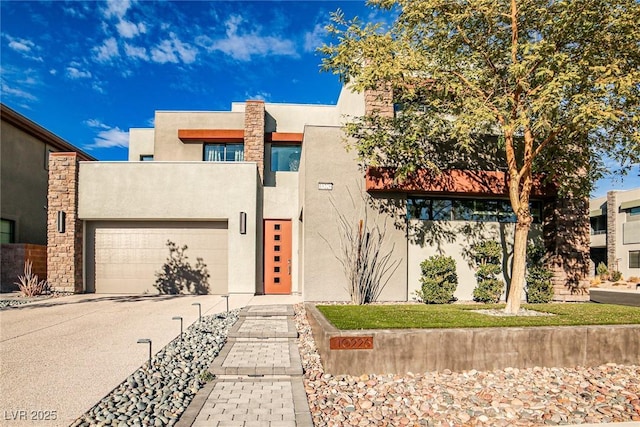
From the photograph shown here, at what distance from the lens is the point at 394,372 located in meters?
4.57

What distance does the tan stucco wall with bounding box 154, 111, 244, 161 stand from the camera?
49.1 ft

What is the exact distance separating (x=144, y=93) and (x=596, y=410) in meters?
17.6

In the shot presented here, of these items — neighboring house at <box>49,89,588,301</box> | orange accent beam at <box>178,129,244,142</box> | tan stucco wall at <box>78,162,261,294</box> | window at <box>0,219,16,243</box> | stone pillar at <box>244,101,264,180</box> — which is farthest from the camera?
orange accent beam at <box>178,129,244,142</box>

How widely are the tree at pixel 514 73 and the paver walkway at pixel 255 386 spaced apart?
4137 millimetres

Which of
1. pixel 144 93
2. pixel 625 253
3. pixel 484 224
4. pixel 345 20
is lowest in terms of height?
pixel 625 253

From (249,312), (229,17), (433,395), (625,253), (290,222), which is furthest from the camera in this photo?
(625,253)

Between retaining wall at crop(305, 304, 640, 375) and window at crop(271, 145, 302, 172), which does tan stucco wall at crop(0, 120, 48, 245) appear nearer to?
window at crop(271, 145, 302, 172)

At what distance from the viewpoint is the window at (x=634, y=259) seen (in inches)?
994

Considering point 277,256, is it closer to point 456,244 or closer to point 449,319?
point 456,244

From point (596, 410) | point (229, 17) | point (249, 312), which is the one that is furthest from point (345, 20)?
point (596, 410)

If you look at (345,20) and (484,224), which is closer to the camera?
(345,20)

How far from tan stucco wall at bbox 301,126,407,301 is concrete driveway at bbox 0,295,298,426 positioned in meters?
1.42

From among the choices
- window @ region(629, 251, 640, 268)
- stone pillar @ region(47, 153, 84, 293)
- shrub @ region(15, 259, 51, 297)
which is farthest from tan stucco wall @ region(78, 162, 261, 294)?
window @ region(629, 251, 640, 268)

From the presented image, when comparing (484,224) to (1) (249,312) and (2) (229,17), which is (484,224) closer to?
(1) (249,312)
